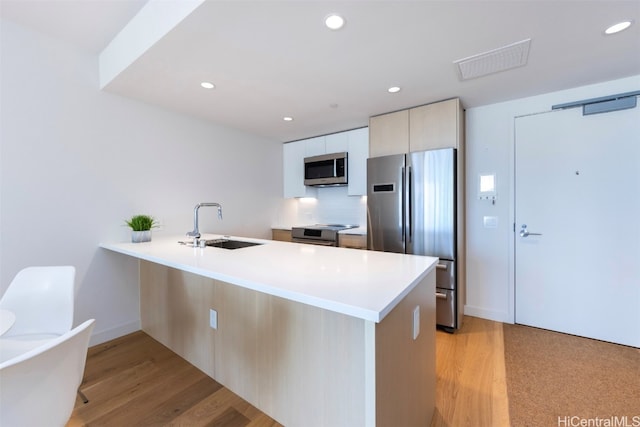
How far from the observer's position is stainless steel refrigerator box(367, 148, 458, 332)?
2.60 metres

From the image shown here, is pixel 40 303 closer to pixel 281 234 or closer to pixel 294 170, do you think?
pixel 281 234

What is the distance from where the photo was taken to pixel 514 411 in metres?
1.62

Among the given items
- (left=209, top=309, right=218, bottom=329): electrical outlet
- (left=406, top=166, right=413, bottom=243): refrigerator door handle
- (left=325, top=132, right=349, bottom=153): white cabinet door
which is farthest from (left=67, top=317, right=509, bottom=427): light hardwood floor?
(left=325, top=132, right=349, bottom=153): white cabinet door

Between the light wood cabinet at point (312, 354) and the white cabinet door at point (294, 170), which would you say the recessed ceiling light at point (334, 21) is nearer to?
the light wood cabinet at point (312, 354)

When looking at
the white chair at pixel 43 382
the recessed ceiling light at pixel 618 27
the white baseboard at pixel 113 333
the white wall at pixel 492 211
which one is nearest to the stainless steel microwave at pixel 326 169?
the white wall at pixel 492 211

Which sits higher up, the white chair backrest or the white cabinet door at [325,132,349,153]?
the white cabinet door at [325,132,349,153]

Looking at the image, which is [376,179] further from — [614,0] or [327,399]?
[327,399]

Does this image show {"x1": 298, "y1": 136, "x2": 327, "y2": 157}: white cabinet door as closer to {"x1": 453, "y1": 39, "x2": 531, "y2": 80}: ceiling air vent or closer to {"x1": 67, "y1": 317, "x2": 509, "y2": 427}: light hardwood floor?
{"x1": 453, "y1": 39, "x2": 531, "y2": 80}: ceiling air vent

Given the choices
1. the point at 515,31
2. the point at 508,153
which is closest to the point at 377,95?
the point at 515,31

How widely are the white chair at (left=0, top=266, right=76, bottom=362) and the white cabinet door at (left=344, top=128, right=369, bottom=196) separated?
2.89m

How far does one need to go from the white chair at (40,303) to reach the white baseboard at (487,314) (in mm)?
3441

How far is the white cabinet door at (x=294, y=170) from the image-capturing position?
13.7ft

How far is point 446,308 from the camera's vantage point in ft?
8.68

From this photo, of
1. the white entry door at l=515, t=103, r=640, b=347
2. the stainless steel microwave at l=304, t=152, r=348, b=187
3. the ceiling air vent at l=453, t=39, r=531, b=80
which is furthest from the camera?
the stainless steel microwave at l=304, t=152, r=348, b=187
